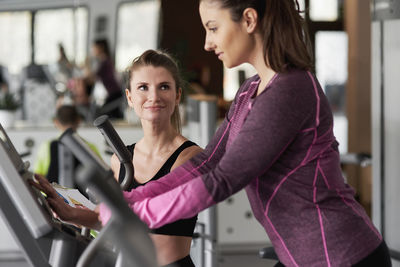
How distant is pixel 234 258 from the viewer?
4.49 m

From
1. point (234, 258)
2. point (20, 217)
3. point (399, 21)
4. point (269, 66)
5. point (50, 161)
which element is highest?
point (399, 21)

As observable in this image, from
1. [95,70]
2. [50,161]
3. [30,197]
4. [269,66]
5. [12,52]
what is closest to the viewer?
[30,197]

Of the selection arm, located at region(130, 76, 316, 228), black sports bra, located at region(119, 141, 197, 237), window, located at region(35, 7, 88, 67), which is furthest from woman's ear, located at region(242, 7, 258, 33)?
window, located at region(35, 7, 88, 67)

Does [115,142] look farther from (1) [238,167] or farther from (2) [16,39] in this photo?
(2) [16,39]

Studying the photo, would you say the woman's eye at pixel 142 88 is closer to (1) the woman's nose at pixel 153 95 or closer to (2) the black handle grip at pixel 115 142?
(1) the woman's nose at pixel 153 95

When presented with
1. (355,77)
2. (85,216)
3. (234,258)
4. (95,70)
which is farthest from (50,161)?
(355,77)

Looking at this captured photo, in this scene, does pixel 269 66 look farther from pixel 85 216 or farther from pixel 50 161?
pixel 50 161

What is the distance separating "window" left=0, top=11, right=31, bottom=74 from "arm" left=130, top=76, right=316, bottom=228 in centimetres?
748

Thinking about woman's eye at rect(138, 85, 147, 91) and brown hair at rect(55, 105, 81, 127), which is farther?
brown hair at rect(55, 105, 81, 127)

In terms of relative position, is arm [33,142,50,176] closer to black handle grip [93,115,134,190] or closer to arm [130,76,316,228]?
black handle grip [93,115,134,190]

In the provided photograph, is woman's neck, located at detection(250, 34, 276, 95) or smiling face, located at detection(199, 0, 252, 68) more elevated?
smiling face, located at detection(199, 0, 252, 68)

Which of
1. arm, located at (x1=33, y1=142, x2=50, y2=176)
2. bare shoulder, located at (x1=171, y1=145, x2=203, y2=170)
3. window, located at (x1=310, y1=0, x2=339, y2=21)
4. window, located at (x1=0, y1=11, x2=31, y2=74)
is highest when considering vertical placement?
window, located at (x1=310, y1=0, x2=339, y2=21)

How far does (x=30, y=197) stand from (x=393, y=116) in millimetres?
2017

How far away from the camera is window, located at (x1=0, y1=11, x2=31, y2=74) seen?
26.6ft
